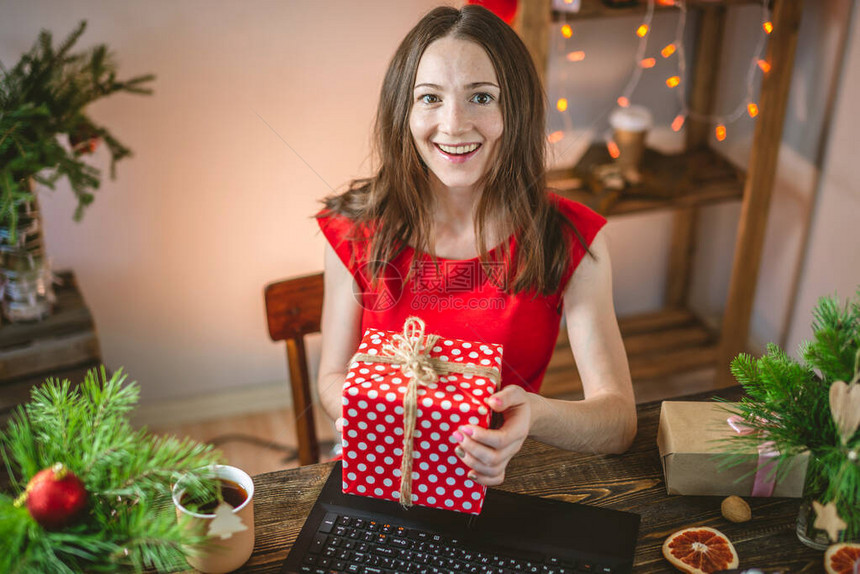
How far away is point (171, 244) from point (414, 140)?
1341 mm

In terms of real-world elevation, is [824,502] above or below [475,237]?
below

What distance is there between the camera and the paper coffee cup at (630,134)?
2.39 meters

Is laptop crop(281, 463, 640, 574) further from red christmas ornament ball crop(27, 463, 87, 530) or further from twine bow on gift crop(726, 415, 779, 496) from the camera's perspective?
red christmas ornament ball crop(27, 463, 87, 530)

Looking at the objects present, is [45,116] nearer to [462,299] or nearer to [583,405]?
[462,299]

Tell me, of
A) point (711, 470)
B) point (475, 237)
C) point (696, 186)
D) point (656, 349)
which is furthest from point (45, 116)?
point (656, 349)

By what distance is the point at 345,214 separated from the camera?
1577 mm

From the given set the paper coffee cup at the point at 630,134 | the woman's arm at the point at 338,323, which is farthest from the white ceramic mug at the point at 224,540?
the paper coffee cup at the point at 630,134

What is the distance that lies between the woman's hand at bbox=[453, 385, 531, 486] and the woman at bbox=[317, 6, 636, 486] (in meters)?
0.14

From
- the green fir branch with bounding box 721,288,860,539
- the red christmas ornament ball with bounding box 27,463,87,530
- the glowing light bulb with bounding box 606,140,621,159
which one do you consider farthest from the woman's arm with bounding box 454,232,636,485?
the glowing light bulb with bounding box 606,140,621,159

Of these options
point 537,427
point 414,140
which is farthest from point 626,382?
point 414,140

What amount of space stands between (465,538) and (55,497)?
0.52 metres

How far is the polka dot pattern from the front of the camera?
39.9 inches

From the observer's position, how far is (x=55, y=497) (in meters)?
0.88

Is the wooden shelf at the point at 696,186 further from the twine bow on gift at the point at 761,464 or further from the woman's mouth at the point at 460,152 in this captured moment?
the twine bow on gift at the point at 761,464
